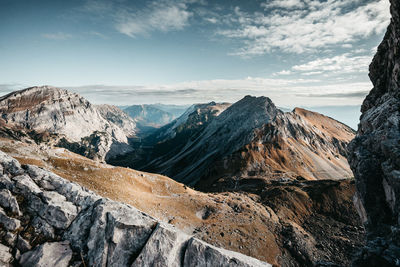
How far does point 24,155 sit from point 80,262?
158 ft

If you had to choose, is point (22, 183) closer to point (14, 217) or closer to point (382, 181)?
point (14, 217)

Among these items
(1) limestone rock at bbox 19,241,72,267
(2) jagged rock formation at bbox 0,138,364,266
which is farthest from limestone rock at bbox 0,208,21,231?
(2) jagged rock formation at bbox 0,138,364,266

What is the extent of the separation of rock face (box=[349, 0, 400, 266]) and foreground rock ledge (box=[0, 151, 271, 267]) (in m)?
10.1

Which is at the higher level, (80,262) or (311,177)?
(80,262)

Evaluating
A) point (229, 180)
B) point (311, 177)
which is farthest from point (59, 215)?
point (311, 177)

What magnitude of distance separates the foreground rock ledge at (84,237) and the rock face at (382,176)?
10.1m

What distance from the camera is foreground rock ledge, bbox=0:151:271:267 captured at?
14.0m

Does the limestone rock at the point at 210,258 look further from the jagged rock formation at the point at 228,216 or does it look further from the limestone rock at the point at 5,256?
the jagged rock formation at the point at 228,216

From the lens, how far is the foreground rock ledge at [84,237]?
13984mm

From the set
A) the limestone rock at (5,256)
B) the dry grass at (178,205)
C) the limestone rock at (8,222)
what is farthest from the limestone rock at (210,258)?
the dry grass at (178,205)

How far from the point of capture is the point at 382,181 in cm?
2234

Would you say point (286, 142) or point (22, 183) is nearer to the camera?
point (22, 183)

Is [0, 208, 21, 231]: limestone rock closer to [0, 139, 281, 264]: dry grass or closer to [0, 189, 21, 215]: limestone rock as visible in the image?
[0, 189, 21, 215]: limestone rock

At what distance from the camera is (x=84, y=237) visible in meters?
15.6
